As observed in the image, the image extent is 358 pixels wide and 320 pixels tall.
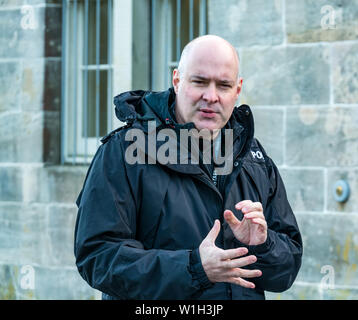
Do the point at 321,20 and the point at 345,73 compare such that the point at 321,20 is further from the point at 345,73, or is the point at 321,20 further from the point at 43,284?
the point at 43,284

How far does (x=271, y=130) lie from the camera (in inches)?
176

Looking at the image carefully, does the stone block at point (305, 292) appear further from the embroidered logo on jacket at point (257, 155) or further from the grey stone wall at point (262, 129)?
the embroidered logo on jacket at point (257, 155)

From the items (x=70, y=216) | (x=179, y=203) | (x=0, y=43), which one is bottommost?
(x=70, y=216)

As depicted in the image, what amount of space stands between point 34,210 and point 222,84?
329 centimetres

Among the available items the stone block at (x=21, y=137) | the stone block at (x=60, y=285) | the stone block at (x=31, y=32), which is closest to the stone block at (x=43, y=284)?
the stone block at (x=60, y=285)

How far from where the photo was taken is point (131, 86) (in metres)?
4.96

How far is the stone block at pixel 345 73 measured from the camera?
13.8 feet

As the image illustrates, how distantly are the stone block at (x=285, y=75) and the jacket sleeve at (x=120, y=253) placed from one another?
8.31 ft

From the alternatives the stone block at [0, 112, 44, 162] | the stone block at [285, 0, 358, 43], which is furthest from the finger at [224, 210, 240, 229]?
the stone block at [0, 112, 44, 162]

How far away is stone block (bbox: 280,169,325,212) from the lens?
4.31 m

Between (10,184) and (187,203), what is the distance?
3.44 m

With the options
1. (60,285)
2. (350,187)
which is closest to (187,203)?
(350,187)
